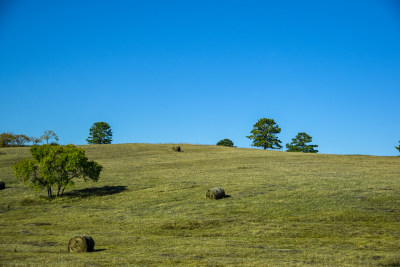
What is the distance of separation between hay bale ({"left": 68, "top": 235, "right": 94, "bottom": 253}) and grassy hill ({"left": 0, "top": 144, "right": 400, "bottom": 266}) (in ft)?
1.92

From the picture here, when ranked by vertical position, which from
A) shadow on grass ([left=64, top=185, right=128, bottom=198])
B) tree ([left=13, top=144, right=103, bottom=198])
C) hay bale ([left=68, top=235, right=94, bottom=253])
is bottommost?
hay bale ([left=68, top=235, right=94, bottom=253])

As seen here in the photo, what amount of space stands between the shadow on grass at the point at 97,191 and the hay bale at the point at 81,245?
2157 centimetres

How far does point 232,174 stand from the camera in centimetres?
4941

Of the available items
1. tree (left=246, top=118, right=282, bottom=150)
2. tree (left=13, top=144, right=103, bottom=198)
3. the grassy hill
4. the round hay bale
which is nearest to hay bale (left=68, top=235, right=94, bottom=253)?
the grassy hill

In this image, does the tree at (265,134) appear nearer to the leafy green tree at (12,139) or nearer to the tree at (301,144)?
the tree at (301,144)

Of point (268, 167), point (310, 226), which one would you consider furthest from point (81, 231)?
point (268, 167)

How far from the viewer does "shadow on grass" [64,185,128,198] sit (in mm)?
42188

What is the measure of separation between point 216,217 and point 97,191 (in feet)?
59.8

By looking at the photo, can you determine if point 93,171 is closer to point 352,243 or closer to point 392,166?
point 352,243

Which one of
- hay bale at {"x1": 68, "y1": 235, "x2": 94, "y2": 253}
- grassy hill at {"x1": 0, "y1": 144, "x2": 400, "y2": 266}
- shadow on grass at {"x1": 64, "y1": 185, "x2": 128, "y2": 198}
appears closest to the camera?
grassy hill at {"x1": 0, "y1": 144, "x2": 400, "y2": 266}

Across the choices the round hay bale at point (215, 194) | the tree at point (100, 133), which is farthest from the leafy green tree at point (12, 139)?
the round hay bale at point (215, 194)

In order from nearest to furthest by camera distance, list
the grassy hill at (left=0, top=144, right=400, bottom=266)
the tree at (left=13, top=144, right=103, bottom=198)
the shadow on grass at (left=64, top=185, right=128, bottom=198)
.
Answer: the grassy hill at (left=0, top=144, right=400, bottom=266)
the tree at (left=13, top=144, right=103, bottom=198)
the shadow on grass at (left=64, top=185, right=128, bottom=198)

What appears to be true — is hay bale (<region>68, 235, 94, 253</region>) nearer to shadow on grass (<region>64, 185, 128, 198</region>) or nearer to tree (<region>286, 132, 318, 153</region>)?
shadow on grass (<region>64, 185, 128, 198</region>)

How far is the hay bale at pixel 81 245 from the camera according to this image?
20047mm
